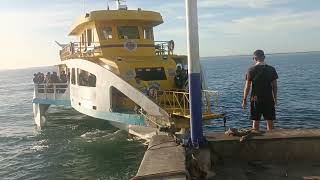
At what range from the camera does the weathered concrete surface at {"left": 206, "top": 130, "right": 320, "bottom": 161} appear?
7.02 m

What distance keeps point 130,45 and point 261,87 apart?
561 inches

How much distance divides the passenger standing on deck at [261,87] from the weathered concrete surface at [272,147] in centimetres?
87

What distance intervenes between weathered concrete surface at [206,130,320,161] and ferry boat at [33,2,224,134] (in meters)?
8.02

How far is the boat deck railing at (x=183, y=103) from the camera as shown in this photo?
15.5 metres

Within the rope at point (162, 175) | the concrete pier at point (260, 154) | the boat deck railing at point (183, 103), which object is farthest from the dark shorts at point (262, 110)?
the boat deck railing at point (183, 103)

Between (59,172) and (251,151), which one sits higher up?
(251,151)

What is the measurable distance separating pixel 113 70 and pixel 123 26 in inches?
143

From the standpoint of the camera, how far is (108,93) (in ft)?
60.5

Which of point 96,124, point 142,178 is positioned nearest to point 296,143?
point 142,178

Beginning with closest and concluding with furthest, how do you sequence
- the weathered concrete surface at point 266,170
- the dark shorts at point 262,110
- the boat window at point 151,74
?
the weathered concrete surface at point 266,170 → the dark shorts at point 262,110 → the boat window at point 151,74

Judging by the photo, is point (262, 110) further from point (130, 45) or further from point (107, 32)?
point (107, 32)

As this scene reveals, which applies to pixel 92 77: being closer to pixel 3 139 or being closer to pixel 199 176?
pixel 3 139

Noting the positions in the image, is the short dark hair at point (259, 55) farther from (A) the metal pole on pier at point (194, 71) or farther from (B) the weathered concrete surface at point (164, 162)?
(B) the weathered concrete surface at point (164, 162)

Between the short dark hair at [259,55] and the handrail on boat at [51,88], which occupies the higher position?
the short dark hair at [259,55]
